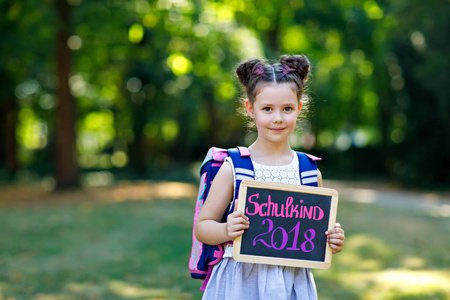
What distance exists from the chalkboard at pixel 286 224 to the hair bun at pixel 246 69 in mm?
556

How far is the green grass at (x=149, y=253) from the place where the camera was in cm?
658

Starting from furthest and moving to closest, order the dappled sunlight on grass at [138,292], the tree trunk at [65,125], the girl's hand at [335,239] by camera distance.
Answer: the tree trunk at [65,125]
the dappled sunlight on grass at [138,292]
the girl's hand at [335,239]

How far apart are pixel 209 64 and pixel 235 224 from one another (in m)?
12.5

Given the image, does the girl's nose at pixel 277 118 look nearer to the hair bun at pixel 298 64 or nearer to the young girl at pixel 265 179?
the young girl at pixel 265 179

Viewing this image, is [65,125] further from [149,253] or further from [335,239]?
[335,239]

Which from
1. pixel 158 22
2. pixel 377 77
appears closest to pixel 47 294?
pixel 158 22

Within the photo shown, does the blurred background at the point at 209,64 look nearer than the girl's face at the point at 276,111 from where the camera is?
No

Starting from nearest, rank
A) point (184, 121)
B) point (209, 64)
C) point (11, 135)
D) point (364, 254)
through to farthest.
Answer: point (364, 254), point (209, 64), point (11, 135), point (184, 121)

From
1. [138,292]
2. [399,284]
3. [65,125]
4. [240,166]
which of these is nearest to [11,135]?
[65,125]

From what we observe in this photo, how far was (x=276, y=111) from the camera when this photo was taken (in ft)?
8.27

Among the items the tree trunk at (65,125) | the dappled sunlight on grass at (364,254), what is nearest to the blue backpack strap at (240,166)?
the dappled sunlight on grass at (364,254)

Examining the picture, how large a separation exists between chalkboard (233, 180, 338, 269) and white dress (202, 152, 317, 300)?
3.7 inches

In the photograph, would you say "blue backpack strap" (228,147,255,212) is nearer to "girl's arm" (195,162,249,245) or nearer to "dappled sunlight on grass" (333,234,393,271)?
"girl's arm" (195,162,249,245)

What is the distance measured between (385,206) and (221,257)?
11.9 metres
